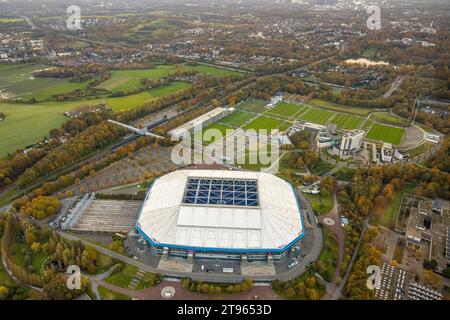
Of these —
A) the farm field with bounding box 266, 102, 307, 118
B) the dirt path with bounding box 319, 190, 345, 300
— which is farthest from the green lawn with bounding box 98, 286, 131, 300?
the farm field with bounding box 266, 102, 307, 118

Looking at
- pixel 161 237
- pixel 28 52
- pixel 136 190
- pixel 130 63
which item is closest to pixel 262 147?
pixel 136 190

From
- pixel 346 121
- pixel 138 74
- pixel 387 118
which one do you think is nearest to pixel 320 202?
pixel 346 121

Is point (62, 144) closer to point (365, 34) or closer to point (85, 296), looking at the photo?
point (85, 296)

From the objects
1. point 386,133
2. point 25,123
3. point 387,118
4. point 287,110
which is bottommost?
point 386,133

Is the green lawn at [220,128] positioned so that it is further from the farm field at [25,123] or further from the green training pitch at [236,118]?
the farm field at [25,123]

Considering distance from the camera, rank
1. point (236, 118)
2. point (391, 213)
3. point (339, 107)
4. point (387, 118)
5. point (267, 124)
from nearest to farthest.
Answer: point (391, 213)
point (267, 124)
point (236, 118)
point (387, 118)
point (339, 107)

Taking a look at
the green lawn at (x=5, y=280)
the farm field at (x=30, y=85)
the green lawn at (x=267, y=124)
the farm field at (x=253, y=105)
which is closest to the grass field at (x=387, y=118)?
the green lawn at (x=267, y=124)

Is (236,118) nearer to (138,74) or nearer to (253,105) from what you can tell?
(253,105)
